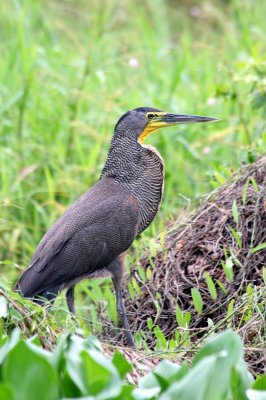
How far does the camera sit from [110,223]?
5.20m

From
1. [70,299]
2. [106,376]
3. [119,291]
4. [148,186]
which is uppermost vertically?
[148,186]

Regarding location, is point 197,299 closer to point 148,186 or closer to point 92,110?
point 148,186

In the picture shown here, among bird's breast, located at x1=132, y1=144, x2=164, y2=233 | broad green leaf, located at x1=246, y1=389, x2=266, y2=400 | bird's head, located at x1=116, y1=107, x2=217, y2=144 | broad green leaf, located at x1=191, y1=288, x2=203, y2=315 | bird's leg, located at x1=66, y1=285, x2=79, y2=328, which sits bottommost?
bird's leg, located at x1=66, y1=285, x2=79, y2=328

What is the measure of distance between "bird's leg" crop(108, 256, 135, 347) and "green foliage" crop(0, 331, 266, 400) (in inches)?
55.0

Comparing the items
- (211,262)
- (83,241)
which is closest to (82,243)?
(83,241)

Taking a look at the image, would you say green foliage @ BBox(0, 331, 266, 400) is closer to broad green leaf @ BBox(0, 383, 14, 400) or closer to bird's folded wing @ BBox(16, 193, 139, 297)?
broad green leaf @ BBox(0, 383, 14, 400)

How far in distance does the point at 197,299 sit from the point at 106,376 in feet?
5.18

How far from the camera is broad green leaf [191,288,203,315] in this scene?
15.4 ft

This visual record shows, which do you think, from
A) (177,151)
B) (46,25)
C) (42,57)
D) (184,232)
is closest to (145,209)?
(184,232)

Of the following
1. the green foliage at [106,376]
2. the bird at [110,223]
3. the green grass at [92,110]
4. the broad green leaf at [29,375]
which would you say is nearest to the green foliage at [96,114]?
the green grass at [92,110]

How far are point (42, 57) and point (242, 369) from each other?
4951 millimetres

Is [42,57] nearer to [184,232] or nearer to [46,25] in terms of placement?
[46,25]

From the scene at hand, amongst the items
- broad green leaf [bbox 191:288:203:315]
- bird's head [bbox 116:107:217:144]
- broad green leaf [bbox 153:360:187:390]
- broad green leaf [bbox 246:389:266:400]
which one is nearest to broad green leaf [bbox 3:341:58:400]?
broad green leaf [bbox 153:360:187:390]

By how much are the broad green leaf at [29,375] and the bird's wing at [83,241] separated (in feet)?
6.22
